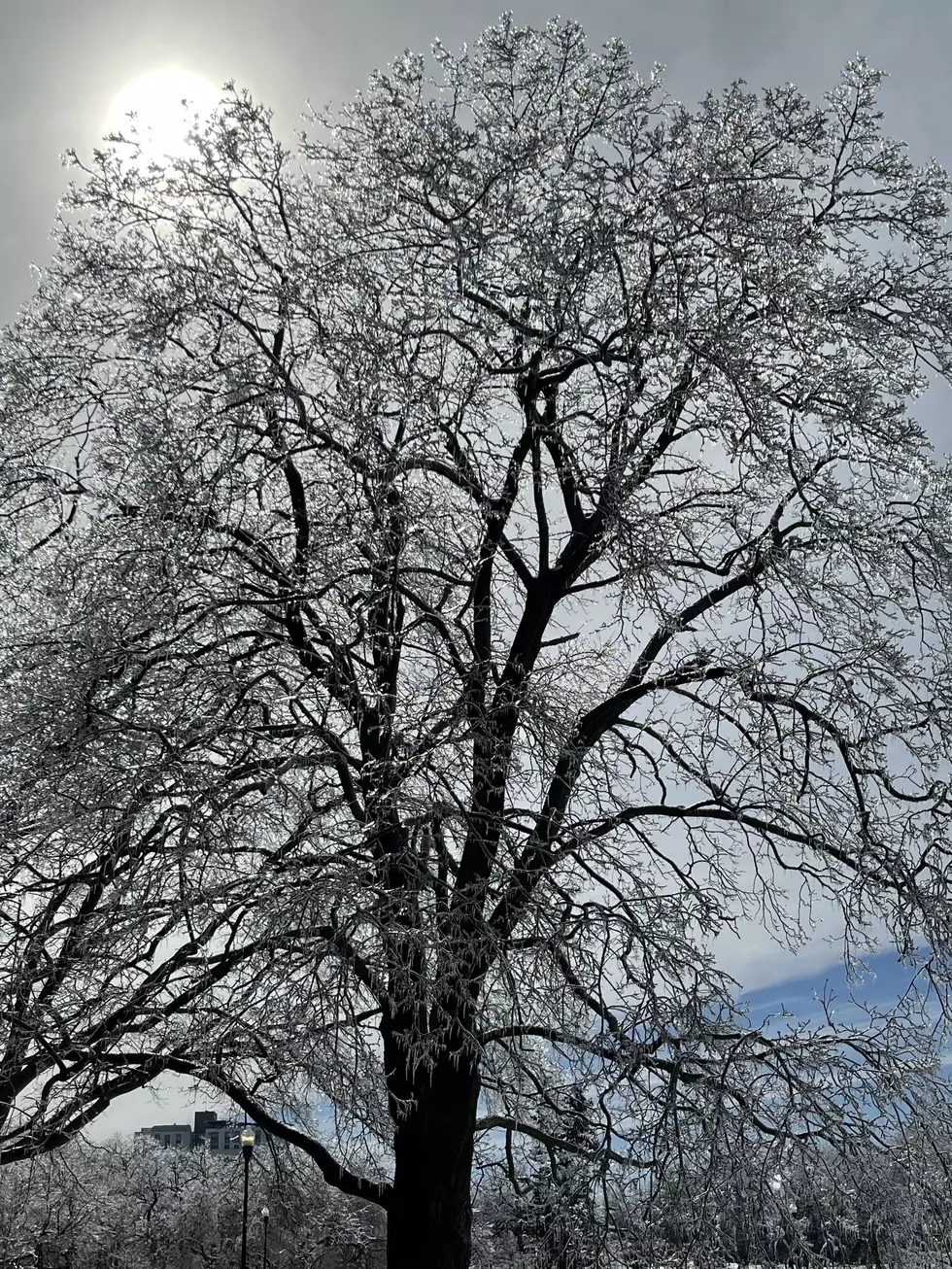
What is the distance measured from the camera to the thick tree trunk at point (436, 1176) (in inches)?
296

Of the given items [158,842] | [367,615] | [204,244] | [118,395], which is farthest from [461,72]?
[158,842]

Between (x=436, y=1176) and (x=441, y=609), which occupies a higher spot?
(x=441, y=609)

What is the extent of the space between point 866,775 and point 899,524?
1.96 metres

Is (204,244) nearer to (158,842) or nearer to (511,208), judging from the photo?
(511,208)

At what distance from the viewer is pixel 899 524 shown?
8578mm

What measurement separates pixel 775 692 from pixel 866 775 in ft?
4.07

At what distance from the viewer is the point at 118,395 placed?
8.72 meters

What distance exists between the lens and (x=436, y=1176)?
302 inches

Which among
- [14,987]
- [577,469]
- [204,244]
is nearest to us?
[14,987]

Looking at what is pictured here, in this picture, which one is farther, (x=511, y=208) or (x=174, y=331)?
(x=174, y=331)

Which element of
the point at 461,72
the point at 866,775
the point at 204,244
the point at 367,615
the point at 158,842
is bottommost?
the point at 158,842

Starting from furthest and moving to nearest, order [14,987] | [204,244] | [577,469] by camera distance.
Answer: [204,244] < [577,469] < [14,987]

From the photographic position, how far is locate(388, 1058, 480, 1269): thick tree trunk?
751 cm

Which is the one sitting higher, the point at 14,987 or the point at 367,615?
the point at 367,615
